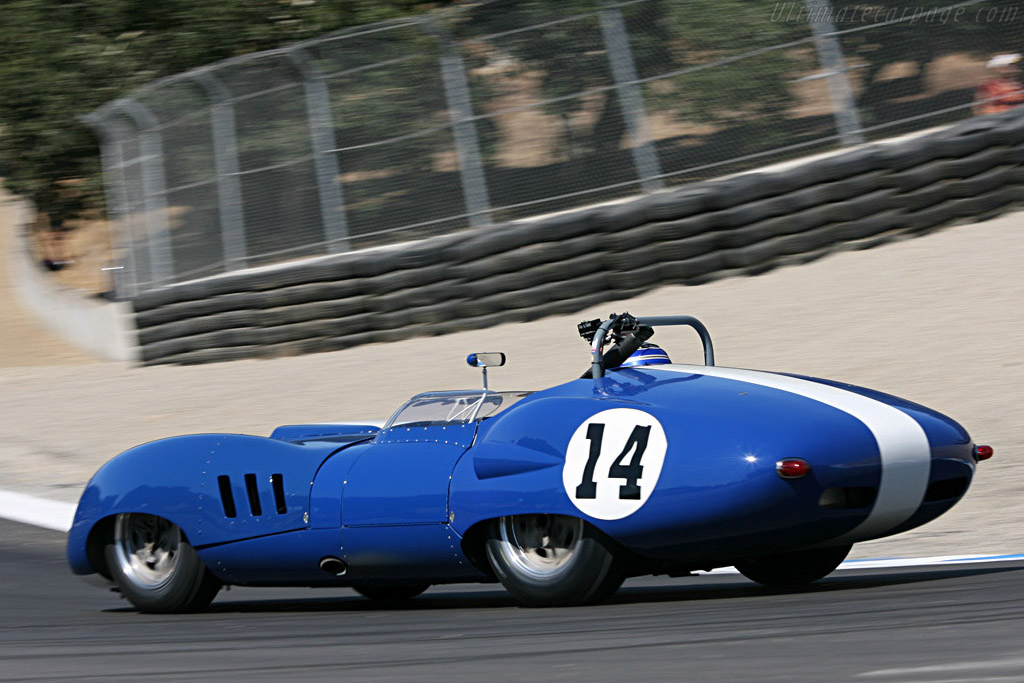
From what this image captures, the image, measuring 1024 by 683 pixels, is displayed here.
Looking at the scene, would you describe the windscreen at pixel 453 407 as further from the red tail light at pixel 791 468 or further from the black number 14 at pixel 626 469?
the red tail light at pixel 791 468

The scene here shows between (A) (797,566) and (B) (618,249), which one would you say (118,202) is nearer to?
(B) (618,249)

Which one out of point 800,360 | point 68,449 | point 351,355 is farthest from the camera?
point 351,355

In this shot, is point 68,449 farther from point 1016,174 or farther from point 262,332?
point 1016,174

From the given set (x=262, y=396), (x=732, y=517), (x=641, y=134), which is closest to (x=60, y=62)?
(x=262, y=396)

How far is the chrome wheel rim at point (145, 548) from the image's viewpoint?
6.34 metres

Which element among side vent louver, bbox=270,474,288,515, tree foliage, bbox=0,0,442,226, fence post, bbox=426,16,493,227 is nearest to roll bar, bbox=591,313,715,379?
side vent louver, bbox=270,474,288,515

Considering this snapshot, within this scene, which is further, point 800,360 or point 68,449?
point 68,449

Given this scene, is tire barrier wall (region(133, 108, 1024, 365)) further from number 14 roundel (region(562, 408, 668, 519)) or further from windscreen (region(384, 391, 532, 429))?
number 14 roundel (region(562, 408, 668, 519))

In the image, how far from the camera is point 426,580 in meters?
5.75

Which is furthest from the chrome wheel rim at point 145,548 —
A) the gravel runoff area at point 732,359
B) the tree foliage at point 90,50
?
the tree foliage at point 90,50

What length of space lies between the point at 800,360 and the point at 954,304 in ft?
4.63

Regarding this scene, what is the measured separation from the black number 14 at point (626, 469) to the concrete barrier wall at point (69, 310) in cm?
1149

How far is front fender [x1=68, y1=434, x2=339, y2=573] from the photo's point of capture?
598 cm

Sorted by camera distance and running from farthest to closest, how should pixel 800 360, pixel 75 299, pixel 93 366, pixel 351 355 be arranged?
pixel 75 299 < pixel 93 366 < pixel 351 355 < pixel 800 360
